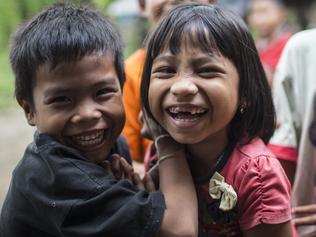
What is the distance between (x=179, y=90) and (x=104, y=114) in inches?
11.7

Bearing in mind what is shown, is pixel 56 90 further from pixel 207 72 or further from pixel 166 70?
pixel 207 72

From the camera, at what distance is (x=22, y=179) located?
4.70 feet

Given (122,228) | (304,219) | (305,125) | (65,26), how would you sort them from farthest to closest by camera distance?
(305,125) → (304,219) → (65,26) → (122,228)

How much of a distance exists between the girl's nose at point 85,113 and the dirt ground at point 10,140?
151 inches

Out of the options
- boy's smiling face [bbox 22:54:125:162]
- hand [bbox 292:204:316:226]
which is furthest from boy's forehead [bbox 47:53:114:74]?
hand [bbox 292:204:316:226]

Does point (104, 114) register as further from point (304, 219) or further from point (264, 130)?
point (304, 219)

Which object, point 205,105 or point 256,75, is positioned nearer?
point 205,105

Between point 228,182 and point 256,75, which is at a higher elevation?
point 256,75

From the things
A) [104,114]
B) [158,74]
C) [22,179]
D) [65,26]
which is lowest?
[22,179]

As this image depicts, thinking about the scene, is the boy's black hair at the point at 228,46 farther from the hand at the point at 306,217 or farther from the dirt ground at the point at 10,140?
the dirt ground at the point at 10,140

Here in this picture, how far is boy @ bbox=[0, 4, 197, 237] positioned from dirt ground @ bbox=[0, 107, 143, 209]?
3.75m

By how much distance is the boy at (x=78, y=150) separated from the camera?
52.1 inches

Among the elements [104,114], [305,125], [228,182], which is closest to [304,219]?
[305,125]

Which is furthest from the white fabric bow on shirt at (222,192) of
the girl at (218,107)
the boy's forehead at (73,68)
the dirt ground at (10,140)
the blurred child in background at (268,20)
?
the dirt ground at (10,140)
